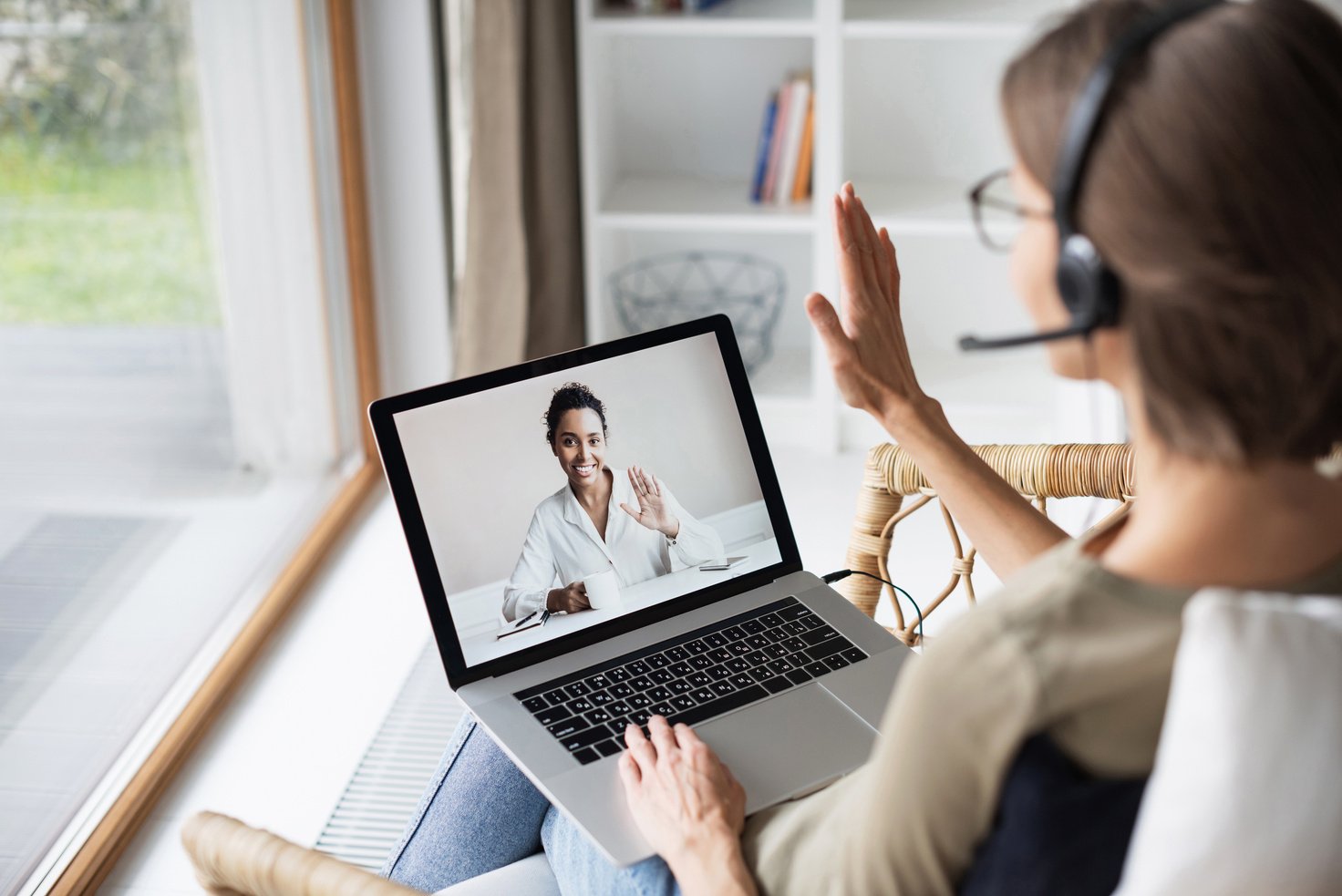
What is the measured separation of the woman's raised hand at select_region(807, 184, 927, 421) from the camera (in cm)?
104

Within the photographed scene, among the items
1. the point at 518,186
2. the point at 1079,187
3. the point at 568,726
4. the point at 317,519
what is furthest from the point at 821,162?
the point at 1079,187

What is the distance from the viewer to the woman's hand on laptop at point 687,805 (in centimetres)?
85

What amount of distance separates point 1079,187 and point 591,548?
586mm

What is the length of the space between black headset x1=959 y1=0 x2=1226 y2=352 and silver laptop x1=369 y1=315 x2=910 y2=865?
0.47m

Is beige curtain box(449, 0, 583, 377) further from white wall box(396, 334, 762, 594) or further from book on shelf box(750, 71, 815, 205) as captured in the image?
white wall box(396, 334, 762, 594)

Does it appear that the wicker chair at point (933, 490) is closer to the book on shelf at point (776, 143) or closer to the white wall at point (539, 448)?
the white wall at point (539, 448)

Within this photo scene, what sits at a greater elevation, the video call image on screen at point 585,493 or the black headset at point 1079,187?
the black headset at point 1079,187

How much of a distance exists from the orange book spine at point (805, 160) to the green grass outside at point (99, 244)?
1.28 metres

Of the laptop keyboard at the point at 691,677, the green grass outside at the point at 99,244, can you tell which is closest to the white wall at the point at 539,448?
the laptop keyboard at the point at 691,677

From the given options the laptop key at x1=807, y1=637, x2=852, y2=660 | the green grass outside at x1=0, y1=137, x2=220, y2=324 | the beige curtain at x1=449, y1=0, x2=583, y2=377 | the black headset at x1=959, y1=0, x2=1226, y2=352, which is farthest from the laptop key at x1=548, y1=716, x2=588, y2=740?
the beige curtain at x1=449, y1=0, x2=583, y2=377

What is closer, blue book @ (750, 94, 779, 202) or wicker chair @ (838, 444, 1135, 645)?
wicker chair @ (838, 444, 1135, 645)

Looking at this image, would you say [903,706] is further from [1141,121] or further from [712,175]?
[712,175]

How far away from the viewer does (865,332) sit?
1.05 metres

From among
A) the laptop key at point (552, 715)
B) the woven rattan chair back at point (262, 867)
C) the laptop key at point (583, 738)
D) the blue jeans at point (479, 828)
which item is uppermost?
the laptop key at point (552, 715)
